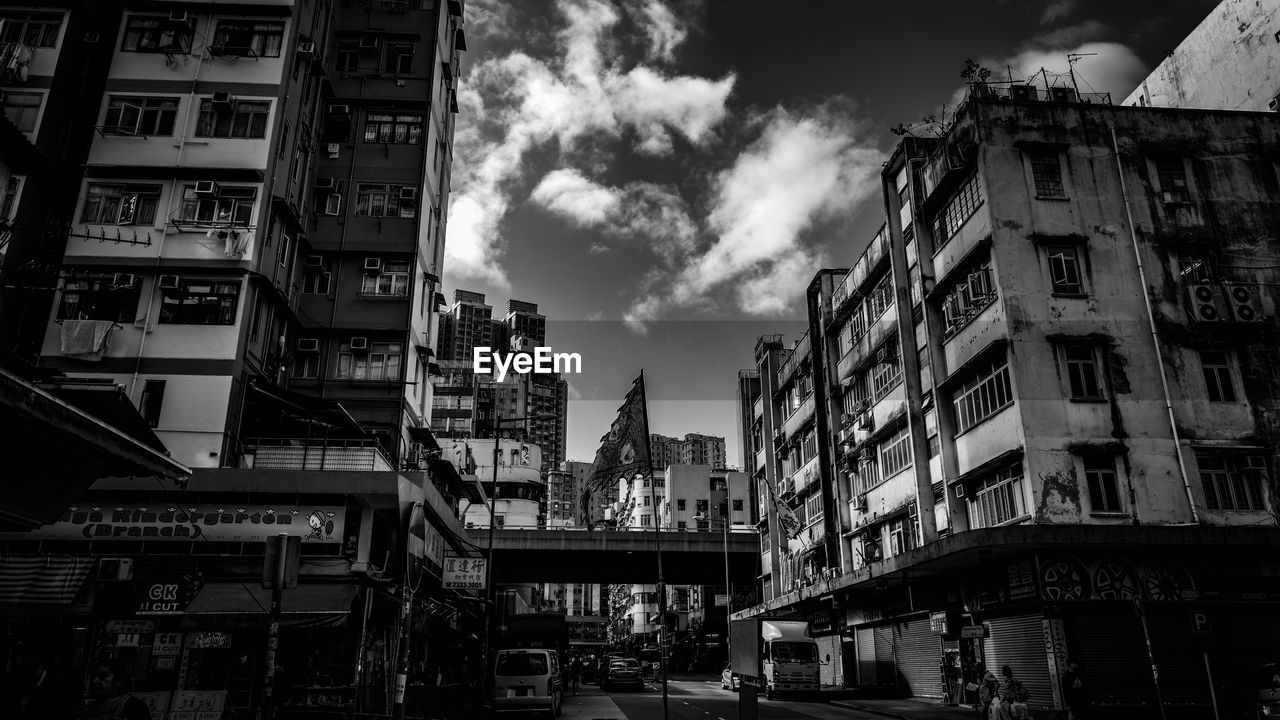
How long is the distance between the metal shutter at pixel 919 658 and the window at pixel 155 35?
3286 cm

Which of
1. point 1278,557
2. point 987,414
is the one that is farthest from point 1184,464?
point 987,414

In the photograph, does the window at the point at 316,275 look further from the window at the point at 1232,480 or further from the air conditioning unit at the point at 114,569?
the window at the point at 1232,480

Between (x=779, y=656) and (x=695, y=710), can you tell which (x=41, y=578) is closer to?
(x=695, y=710)

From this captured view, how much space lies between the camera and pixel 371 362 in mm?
29125

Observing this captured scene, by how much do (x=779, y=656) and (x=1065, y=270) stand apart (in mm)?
19210

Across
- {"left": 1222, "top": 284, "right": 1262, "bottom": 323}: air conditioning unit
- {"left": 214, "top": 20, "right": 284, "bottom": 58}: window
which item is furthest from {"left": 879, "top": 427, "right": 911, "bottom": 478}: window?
{"left": 214, "top": 20, "right": 284, "bottom": 58}: window

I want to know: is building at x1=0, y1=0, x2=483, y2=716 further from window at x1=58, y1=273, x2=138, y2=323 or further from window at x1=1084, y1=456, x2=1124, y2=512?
window at x1=1084, y1=456, x2=1124, y2=512

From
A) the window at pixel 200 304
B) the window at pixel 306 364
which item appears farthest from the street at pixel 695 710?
the window at pixel 200 304

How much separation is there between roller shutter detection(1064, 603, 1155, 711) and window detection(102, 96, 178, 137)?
100 ft

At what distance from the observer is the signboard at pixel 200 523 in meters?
21.7

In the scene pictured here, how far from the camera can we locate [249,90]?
26.3 meters

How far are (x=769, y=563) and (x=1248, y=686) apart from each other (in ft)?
102

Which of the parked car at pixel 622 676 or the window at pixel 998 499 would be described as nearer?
the window at pixel 998 499

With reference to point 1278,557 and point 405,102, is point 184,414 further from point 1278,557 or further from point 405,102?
point 1278,557
